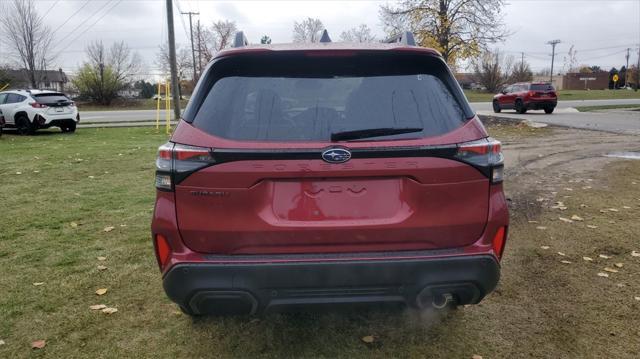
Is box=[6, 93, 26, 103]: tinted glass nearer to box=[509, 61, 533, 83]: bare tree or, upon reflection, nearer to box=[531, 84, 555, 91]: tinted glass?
box=[531, 84, 555, 91]: tinted glass

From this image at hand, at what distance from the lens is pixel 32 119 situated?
1750cm

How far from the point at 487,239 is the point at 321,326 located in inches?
51.5

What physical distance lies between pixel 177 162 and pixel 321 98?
80cm

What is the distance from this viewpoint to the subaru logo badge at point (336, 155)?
7.86 ft

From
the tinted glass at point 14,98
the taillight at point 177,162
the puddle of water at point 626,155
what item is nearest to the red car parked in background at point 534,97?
the puddle of water at point 626,155

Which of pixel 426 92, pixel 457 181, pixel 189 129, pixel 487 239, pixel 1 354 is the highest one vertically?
pixel 426 92

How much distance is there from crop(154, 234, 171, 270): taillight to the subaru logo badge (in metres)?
0.94

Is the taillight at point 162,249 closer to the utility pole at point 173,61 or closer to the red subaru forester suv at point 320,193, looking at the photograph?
the red subaru forester suv at point 320,193

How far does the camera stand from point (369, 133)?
248 cm

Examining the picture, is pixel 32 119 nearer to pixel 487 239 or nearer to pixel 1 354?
pixel 1 354

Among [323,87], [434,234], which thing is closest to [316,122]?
[323,87]

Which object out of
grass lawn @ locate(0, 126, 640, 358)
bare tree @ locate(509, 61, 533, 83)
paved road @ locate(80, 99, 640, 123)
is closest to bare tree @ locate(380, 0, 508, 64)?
paved road @ locate(80, 99, 640, 123)

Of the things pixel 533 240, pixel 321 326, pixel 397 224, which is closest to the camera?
pixel 397 224

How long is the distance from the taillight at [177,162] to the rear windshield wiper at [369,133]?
64 centimetres
